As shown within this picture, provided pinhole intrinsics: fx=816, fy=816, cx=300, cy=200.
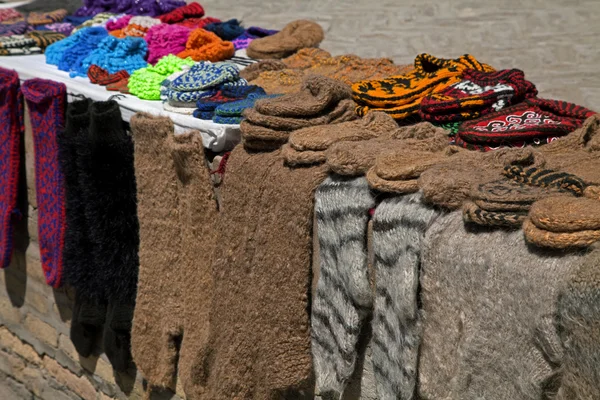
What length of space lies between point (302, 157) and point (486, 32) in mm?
4226

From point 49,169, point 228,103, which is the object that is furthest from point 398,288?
point 49,169

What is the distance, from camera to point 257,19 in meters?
7.86

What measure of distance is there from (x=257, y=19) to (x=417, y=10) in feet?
5.25

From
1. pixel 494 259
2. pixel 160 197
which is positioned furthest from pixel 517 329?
pixel 160 197

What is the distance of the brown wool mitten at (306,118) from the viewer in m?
2.97

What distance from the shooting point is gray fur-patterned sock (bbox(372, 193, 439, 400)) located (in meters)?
2.23

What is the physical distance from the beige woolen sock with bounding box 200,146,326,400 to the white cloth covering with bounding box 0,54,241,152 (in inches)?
7.8

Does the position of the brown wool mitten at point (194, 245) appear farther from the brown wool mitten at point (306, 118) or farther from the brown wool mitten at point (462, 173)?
the brown wool mitten at point (462, 173)

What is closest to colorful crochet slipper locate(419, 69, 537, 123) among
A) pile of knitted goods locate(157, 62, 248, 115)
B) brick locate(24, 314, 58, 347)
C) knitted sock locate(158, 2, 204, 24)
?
pile of knitted goods locate(157, 62, 248, 115)

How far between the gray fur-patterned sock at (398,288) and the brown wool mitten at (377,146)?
20cm

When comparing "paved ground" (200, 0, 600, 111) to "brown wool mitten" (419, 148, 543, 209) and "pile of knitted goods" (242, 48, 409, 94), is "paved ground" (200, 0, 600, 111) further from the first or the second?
"brown wool mitten" (419, 148, 543, 209)

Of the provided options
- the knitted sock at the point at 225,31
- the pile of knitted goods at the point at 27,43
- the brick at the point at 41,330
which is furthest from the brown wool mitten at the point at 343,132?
the pile of knitted goods at the point at 27,43

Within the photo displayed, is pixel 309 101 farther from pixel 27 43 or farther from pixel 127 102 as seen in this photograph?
pixel 27 43

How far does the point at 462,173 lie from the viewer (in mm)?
2266
